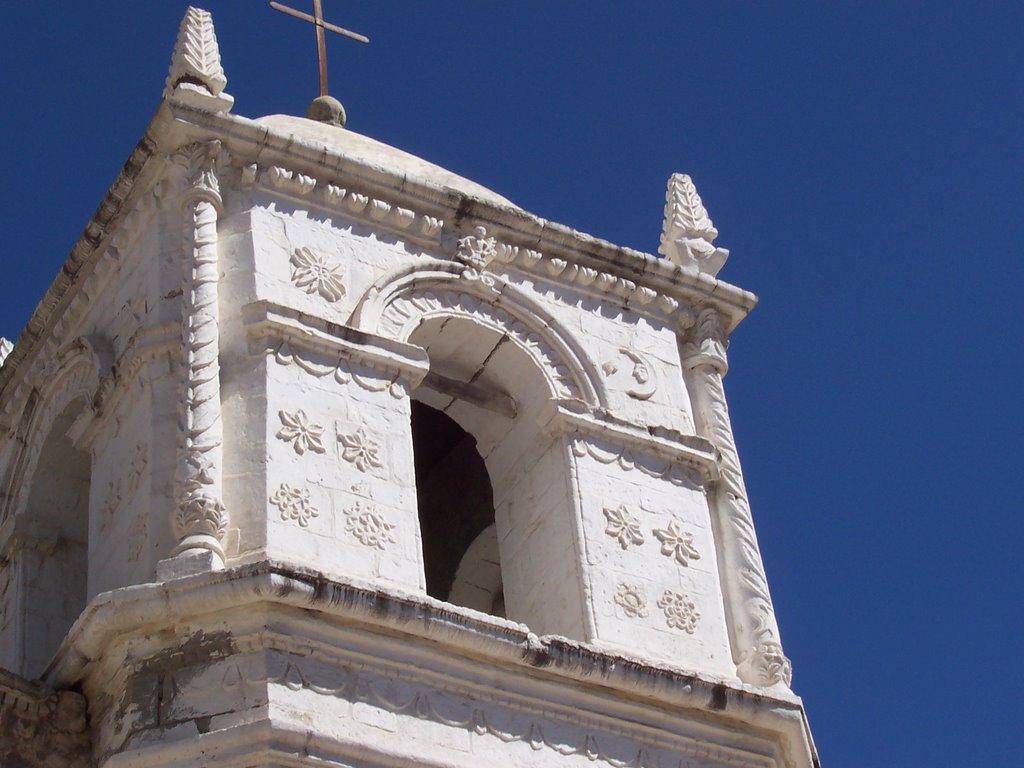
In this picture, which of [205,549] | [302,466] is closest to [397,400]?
[302,466]

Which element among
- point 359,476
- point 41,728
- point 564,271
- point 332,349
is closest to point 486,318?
point 564,271

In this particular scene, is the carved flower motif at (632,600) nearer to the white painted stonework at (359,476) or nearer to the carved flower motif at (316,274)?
the white painted stonework at (359,476)

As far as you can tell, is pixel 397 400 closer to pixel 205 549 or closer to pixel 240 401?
pixel 240 401

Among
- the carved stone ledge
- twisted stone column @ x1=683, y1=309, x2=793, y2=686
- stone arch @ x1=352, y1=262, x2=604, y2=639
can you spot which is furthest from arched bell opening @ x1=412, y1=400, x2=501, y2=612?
the carved stone ledge

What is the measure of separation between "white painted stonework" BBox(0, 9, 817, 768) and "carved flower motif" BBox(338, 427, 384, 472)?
0.05 ft

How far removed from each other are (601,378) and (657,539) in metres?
1.28

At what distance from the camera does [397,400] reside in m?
13.6

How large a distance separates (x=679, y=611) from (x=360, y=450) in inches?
81.0

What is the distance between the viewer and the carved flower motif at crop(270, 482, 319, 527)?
12.5m

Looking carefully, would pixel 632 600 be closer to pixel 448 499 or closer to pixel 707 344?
pixel 707 344

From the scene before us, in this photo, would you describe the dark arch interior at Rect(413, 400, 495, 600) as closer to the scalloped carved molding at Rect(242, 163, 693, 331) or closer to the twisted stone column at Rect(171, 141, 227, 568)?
the scalloped carved molding at Rect(242, 163, 693, 331)

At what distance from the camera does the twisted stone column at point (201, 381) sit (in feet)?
39.9

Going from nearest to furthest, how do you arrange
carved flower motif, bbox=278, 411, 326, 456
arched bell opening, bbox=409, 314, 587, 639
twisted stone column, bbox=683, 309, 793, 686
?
carved flower motif, bbox=278, 411, 326, 456
twisted stone column, bbox=683, 309, 793, 686
arched bell opening, bbox=409, 314, 587, 639

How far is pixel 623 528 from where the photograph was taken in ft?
45.2
